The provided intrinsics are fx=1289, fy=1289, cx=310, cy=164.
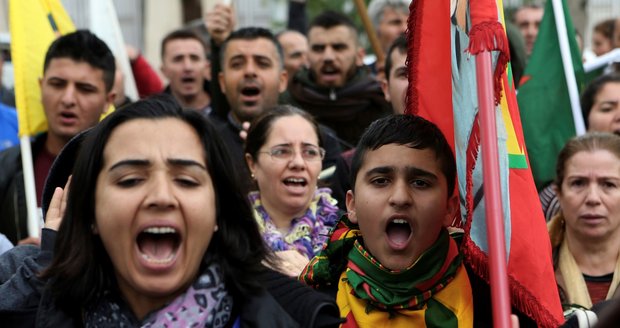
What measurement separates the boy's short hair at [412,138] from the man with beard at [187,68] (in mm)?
4475

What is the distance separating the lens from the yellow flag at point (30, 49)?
7.24 m

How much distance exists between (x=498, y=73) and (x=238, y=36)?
12.3 feet

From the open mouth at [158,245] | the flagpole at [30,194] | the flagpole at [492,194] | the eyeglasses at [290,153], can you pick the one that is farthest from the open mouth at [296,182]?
the open mouth at [158,245]

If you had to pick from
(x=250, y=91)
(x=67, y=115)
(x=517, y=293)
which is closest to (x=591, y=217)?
(x=517, y=293)

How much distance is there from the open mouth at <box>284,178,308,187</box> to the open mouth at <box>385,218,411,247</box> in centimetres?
157

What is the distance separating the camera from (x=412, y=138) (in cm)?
438

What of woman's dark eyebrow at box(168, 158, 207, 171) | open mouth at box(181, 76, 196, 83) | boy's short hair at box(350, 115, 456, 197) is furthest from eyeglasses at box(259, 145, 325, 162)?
open mouth at box(181, 76, 196, 83)

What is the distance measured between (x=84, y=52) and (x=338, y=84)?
6.44ft

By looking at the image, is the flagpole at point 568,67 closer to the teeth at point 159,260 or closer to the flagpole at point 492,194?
the flagpole at point 492,194

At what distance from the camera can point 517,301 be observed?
168 inches

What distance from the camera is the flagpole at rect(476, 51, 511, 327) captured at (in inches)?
154

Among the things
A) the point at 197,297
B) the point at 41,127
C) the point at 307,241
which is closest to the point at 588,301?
the point at 307,241

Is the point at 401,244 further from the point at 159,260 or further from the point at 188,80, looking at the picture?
the point at 188,80

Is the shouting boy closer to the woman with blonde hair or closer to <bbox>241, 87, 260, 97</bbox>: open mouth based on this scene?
the woman with blonde hair
